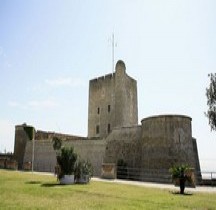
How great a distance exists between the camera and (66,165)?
62.4 feet

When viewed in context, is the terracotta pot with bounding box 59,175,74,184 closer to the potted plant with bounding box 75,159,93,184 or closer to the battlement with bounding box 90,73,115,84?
the potted plant with bounding box 75,159,93,184

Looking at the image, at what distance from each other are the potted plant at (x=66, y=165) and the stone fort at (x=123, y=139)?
8147 mm

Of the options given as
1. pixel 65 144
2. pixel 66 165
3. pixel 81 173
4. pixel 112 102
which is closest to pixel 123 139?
pixel 65 144

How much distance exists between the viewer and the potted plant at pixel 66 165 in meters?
18.5

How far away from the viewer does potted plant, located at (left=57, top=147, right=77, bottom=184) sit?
18.5 m

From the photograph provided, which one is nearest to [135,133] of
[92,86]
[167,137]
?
[167,137]

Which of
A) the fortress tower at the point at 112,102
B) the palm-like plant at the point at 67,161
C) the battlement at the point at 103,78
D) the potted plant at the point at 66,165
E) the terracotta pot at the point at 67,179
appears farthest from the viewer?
the battlement at the point at 103,78

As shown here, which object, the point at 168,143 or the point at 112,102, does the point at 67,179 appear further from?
the point at 112,102

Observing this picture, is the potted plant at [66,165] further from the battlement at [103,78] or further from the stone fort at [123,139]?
the battlement at [103,78]

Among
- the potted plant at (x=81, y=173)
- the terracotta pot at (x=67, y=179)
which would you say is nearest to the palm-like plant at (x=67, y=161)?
the terracotta pot at (x=67, y=179)

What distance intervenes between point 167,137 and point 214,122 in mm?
5727

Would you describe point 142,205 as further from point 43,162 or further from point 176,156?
point 43,162

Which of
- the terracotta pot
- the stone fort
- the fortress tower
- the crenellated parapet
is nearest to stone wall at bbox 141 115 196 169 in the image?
the stone fort

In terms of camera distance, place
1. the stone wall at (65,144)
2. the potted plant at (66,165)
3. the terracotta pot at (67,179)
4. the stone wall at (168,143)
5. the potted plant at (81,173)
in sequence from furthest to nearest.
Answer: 1. the stone wall at (65,144)
2. the stone wall at (168,143)
3. the potted plant at (81,173)
4. the potted plant at (66,165)
5. the terracotta pot at (67,179)
